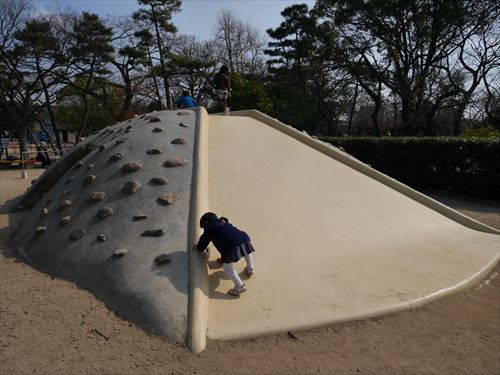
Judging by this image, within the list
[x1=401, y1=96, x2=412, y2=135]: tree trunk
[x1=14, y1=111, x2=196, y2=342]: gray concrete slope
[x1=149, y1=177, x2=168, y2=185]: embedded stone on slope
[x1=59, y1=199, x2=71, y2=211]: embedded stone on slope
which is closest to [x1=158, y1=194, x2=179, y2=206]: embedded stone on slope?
[x1=14, y1=111, x2=196, y2=342]: gray concrete slope

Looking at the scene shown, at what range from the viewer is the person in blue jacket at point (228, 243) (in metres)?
3.73

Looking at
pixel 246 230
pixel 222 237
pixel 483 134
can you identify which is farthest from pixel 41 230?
pixel 483 134

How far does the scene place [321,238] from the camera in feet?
15.8

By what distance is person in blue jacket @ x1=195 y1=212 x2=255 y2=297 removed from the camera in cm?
373

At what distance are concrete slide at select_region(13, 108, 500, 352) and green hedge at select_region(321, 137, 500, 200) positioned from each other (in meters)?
4.16

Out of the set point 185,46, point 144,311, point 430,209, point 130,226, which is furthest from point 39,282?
point 185,46

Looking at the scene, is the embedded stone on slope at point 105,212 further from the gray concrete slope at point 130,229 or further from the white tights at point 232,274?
the white tights at point 232,274

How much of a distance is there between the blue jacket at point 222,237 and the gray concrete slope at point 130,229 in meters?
0.39

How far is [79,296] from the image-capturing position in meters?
4.00

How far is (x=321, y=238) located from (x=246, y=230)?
37.5 inches

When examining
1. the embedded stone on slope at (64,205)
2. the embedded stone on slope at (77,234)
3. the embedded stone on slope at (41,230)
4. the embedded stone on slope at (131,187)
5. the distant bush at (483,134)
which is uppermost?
the distant bush at (483,134)

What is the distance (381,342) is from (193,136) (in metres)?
4.20

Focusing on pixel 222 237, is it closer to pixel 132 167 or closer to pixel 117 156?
pixel 132 167

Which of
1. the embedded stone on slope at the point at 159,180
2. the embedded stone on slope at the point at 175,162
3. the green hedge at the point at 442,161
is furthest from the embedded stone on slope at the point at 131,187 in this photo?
the green hedge at the point at 442,161
